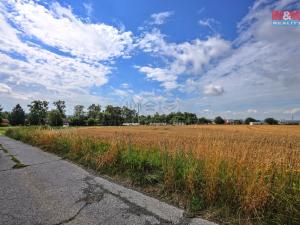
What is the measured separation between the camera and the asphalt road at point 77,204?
4.07 metres

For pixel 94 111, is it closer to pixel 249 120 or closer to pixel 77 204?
pixel 249 120

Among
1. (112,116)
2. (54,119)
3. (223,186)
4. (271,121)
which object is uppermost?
(112,116)

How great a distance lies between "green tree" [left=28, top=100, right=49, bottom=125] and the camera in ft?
326

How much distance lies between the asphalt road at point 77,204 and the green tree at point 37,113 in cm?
10152

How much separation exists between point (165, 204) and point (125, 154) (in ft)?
11.3

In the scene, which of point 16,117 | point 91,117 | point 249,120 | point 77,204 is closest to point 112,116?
point 91,117

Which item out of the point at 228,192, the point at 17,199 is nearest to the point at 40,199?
the point at 17,199

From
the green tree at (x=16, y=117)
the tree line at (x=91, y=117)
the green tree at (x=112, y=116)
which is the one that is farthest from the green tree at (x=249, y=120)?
the green tree at (x=16, y=117)

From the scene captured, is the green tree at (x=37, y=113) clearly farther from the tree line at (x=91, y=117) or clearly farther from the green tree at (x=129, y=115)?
the green tree at (x=129, y=115)

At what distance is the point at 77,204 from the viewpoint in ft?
15.8

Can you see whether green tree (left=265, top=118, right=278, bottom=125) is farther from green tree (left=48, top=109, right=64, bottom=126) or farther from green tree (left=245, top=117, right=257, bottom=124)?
green tree (left=48, top=109, right=64, bottom=126)

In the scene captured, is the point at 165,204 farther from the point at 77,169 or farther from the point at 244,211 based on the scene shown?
the point at 77,169

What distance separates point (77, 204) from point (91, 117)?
127 metres

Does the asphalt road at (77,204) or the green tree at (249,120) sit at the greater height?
the green tree at (249,120)
